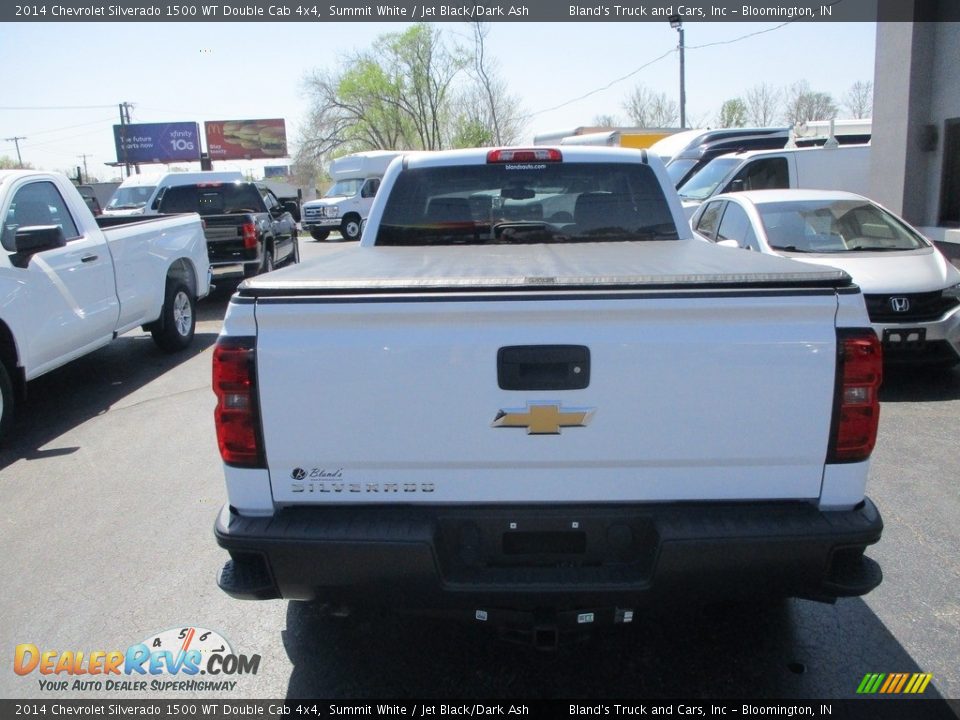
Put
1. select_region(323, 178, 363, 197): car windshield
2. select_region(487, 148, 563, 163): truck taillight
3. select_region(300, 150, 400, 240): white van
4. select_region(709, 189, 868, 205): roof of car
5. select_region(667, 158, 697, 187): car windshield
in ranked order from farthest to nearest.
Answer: select_region(323, 178, 363, 197): car windshield
select_region(300, 150, 400, 240): white van
select_region(667, 158, 697, 187): car windshield
select_region(709, 189, 868, 205): roof of car
select_region(487, 148, 563, 163): truck taillight

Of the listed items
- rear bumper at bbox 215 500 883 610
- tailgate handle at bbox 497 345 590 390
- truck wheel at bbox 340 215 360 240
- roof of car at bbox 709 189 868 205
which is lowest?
truck wheel at bbox 340 215 360 240

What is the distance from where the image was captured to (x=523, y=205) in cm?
473

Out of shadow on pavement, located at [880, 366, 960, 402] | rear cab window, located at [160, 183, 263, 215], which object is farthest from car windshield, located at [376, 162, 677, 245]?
rear cab window, located at [160, 183, 263, 215]

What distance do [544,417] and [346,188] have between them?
2968 cm

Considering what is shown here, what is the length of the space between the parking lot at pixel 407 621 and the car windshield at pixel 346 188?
85.1ft

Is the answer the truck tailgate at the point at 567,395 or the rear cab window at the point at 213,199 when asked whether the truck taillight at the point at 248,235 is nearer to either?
the rear cab window at the point at 213,199

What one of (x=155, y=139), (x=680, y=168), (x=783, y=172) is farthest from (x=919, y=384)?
(x=155, y=139)

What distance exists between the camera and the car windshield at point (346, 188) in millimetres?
30609

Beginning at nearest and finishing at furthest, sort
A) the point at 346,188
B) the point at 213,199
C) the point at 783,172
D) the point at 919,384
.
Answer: the point at 919,384 < the point at 783,172 < the point at 213,199 < the point at 346,188

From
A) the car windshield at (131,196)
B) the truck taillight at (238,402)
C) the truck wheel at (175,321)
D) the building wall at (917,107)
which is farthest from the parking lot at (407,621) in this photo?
the car windshield at (131,196)

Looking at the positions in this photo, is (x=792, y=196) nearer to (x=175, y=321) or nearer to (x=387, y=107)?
(x=175, y=321)

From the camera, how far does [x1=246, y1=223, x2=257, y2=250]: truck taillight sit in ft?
42.7

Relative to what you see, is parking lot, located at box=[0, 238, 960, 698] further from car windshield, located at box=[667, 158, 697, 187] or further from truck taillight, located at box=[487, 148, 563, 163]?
car windshield, located at box=[667, 158, 697, 187]

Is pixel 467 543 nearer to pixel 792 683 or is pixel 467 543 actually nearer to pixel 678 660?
pixel 678 660
